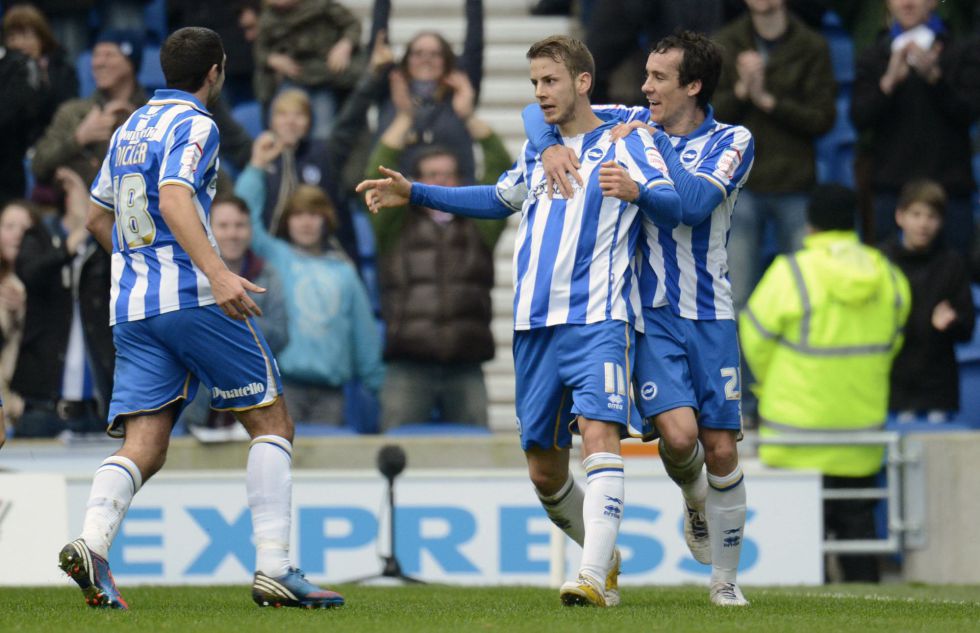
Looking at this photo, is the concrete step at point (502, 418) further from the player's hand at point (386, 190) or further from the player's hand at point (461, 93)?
the player's hand at point (386, 190)

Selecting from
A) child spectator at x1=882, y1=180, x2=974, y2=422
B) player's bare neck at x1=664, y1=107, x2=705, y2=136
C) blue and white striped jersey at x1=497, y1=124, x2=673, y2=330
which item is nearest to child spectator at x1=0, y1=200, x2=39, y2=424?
blue and white striped jersey at x1=497, y1=124, x2=673, y2=330

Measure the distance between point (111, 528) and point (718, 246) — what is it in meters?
2.68

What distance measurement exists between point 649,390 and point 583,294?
51cm

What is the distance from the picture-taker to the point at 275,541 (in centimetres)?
691

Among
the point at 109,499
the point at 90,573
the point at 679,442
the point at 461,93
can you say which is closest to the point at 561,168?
the point at 679,442

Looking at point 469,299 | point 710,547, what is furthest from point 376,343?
point 710,547

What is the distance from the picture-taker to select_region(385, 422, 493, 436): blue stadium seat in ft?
37.2

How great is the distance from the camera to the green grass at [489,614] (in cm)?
628

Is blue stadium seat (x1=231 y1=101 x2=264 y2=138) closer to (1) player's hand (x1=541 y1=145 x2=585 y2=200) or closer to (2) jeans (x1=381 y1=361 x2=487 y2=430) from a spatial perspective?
(2) jeans (x1=381 y1=361 x2=487 y2=430)

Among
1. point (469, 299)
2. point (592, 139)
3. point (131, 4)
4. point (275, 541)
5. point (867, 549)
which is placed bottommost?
point (867, 549)

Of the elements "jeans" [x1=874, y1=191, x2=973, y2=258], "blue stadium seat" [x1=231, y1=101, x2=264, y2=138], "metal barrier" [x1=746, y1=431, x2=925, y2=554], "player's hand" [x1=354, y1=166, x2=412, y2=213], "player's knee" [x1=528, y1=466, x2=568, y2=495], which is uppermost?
"blue stadium seat" [x1=231, y1=101, x2=264, y2=138]

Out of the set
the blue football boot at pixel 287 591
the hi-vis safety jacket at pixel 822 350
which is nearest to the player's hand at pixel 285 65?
the hi-vis safety jacket at pixel 822 350

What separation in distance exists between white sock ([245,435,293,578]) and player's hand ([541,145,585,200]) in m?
1.48

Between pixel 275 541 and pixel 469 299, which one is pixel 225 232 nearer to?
pixel 469 299
